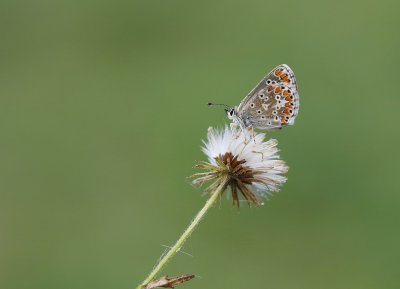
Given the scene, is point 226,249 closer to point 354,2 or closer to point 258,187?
point 258,187

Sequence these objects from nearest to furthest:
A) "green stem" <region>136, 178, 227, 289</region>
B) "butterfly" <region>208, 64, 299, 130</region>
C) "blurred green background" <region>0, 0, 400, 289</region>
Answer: "green stem" <region>136, 178, 227, 289</region>, "butterfly" <region>208, 64, 299, 130</region>, "blurred green background" <region>0, 0, 400, 289</region>

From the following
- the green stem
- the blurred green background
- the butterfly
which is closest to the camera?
the green stem

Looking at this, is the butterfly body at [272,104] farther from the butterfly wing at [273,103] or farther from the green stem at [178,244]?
the green stem at [178,244]

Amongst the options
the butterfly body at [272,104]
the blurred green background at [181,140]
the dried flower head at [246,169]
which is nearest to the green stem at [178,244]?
the dried flower head at [246,169]

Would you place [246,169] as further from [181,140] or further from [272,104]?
[181,140]

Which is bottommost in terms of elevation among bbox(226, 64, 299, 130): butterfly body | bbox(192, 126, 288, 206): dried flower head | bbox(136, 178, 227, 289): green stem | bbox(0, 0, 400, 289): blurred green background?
bbox(136, 178, 227, 289): green stem

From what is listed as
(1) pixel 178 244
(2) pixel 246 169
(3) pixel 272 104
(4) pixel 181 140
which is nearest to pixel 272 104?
(3) pixel 272 104

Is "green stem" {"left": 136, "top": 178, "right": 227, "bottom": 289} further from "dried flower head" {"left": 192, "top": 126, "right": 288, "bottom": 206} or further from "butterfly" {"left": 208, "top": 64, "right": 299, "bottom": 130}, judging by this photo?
"butterfly" {"left": 208, "top": 64, "right": 299, "bottom": 130}

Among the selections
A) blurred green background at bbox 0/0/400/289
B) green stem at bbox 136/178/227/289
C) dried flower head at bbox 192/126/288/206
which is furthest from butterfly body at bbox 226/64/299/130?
blurred green background at bbox 0/0/400/289
